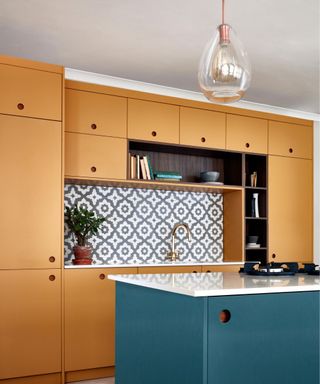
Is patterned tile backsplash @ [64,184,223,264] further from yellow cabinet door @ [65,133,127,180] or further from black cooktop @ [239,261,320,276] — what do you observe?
black cooktop @ [239,261,320,276]

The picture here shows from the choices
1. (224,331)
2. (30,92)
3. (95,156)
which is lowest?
(224,331)

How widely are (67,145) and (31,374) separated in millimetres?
1882

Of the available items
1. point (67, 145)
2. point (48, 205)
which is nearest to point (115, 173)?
point (67, 145)

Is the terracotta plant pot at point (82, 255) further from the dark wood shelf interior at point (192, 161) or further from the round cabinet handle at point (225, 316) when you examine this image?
the round cabinet handle at point (225, 316)

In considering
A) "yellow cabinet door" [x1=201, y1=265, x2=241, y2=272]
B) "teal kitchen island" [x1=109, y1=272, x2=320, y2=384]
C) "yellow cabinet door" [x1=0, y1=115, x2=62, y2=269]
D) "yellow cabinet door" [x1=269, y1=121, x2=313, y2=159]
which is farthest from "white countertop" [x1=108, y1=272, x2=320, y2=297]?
"yellow cabinet door" [x1=269, y1=121, x2=313, y2=159]

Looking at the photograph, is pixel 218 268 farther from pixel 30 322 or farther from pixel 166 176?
pixel 30 322

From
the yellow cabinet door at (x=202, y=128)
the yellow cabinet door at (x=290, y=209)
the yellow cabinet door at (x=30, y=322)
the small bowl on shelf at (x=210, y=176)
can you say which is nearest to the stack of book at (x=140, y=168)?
the yellow cabinet door at (x=202, y=128)

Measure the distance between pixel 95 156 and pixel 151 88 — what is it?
100cm

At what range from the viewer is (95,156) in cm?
465

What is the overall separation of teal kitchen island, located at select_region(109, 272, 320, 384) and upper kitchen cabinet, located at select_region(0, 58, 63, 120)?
1.89 meters

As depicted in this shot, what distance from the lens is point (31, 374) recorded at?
4.03 meters

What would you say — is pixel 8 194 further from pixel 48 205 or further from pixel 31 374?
pixel 31 374

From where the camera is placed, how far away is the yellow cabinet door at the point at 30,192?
13.1 feet

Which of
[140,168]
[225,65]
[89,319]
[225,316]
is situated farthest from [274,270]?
[140,168]
